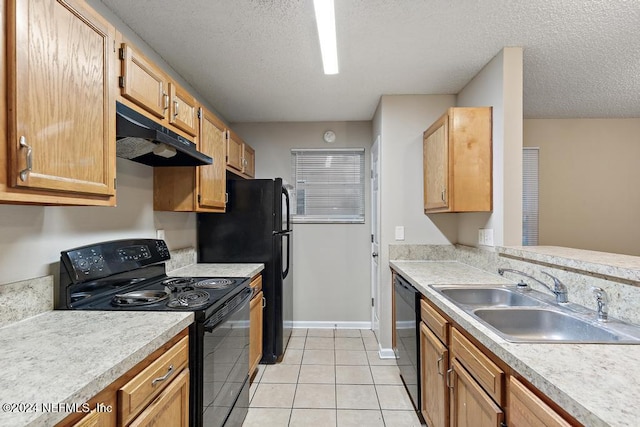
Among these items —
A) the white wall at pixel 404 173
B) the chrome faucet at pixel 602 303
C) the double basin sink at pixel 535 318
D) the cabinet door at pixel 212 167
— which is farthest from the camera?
the white wall at pixel 404 173

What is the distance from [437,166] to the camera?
2547mm

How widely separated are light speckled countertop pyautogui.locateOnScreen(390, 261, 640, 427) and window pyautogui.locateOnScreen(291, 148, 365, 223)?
2.57 metres

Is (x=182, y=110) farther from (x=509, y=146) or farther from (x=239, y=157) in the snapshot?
(x=509, y=146)

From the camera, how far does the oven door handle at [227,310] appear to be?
1.46 m

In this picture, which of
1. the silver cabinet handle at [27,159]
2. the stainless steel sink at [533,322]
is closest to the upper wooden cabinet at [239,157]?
the silver cabinet handle at [27,159]

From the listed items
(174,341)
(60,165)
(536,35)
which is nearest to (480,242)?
(536,35)

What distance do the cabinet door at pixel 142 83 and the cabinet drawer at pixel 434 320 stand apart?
1.87m

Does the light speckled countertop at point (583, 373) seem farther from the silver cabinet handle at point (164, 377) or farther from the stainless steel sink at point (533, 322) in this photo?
the silver cabinet handle at point (164, 377)

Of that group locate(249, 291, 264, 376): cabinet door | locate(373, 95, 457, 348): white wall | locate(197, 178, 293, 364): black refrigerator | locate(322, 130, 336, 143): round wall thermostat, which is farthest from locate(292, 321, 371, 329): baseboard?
locate(322, 130, 336, 143): round wall thermostat

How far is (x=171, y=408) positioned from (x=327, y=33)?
2013mm

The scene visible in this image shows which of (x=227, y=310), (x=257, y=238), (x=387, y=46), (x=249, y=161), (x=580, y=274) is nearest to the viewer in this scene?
(x=580, y=274)

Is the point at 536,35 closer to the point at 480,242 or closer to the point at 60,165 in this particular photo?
the point at 480,242

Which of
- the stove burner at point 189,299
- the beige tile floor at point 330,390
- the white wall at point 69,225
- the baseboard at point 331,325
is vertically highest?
the white wall at point 69,225

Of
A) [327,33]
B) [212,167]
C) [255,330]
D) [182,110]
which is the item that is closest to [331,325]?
[255,330]
